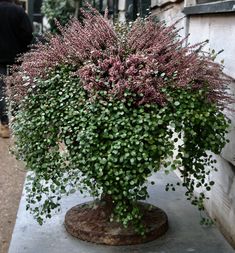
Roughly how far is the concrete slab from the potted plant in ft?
0.27

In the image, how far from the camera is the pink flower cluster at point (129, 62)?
2740 mm

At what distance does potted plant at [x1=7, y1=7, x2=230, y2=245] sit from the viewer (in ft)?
8.70

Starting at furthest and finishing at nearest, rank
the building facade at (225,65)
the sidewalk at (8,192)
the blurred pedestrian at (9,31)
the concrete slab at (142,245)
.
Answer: the blurred pedestrian at (9,31) < the sidewalk at (8,192) < the building facade at (225,65) < the concrete slab at (142,245)

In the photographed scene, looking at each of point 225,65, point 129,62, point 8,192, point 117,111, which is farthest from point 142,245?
point 8,192

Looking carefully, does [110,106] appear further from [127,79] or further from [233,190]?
[233,190]

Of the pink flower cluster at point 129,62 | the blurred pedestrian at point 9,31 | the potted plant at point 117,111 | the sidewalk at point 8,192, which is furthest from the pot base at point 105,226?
the blurred pedestrian at point 9,31

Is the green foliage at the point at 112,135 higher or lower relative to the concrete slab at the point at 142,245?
higher

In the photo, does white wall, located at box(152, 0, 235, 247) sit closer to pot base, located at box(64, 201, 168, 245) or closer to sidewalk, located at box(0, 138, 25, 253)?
pot base, located at box(64, 201, 168, 245)

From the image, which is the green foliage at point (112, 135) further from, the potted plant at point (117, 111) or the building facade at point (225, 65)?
the building facade at point (225, 65)

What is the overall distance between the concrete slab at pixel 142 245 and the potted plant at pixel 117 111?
0.08 metres

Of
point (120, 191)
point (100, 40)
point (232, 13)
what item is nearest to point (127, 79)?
point (100, 40)

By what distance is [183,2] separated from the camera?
14.7 ft

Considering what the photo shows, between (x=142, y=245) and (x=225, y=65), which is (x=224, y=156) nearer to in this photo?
(x=225, y=65)

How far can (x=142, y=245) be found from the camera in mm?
3160
